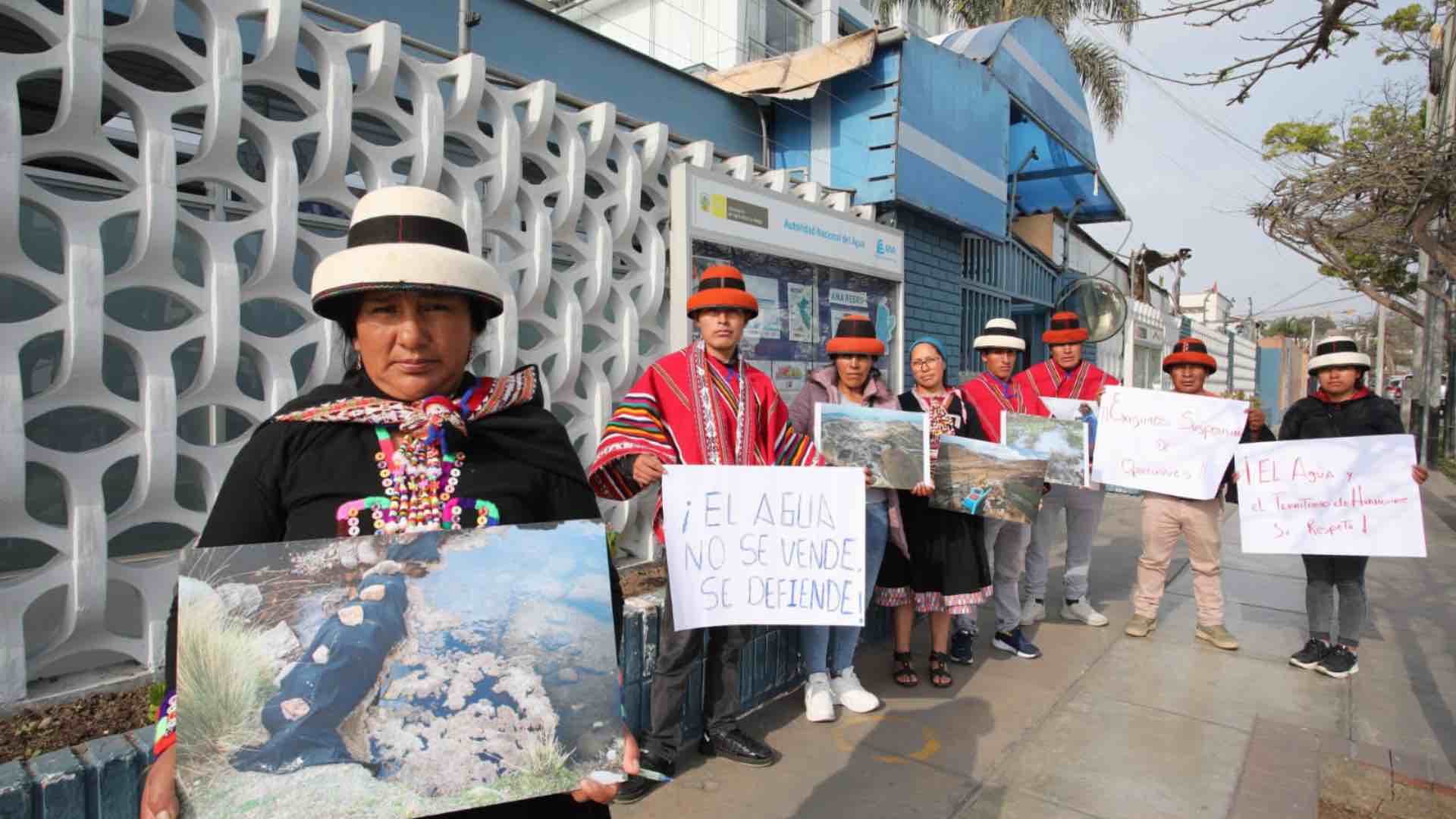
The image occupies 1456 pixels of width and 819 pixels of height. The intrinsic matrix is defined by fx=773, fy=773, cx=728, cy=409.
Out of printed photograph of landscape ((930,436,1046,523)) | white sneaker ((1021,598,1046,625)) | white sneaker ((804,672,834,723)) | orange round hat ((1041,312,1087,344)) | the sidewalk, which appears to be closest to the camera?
the sidewalk

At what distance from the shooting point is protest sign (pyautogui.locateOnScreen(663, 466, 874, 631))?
267 cm

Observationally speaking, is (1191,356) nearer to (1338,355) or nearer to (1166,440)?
(1166,440)

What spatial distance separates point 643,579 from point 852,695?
1.25 meters

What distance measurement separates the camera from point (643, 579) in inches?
167

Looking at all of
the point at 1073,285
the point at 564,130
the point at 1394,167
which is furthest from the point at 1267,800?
the point at 1073,285

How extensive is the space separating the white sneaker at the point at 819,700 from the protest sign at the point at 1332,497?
259 cm

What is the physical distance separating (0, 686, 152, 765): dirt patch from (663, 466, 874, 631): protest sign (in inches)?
71.0

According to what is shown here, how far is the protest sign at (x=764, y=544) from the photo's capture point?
2.67 metres

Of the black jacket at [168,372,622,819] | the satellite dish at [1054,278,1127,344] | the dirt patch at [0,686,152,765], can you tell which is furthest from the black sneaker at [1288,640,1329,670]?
the satellite dish at [1054,278,1127,344]

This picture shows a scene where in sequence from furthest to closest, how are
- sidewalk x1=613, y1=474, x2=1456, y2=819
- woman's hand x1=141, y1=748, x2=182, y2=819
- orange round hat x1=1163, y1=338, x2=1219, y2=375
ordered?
1. orange round hat x1=1163, y1=338, x2=1219, y2=375
2. sidewalk x1=613, y1=474, x2=1456, y2=819
3. woman's hand x1=141, y1=748, x2=182, y2=819

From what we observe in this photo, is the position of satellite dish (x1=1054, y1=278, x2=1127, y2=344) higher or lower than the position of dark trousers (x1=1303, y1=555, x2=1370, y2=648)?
higher

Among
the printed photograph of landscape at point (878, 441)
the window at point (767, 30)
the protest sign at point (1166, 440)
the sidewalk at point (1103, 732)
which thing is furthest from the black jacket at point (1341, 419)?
the window at point (767, 30)

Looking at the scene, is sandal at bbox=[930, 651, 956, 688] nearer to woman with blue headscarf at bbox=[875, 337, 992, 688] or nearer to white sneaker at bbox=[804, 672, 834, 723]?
woman with blue headscarf at bbox=[875, 337, 992, 688]

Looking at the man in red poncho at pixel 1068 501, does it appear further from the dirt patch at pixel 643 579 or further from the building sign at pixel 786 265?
the dirt patch at pixel 643 579
